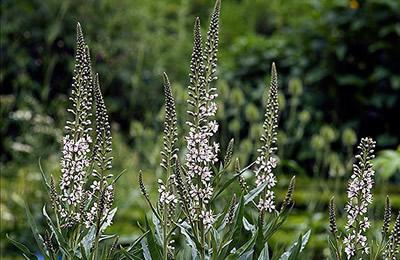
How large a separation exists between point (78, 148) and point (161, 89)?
771 cm

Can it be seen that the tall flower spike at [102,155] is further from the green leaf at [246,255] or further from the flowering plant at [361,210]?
the flowering plant at [361,210]

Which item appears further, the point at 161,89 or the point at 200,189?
the point at 161,89

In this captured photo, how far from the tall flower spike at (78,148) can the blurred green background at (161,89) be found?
11.3 feet

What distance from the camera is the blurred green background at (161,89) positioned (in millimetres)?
6895

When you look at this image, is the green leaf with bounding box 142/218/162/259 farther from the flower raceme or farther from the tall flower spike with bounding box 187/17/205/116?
the tall flower spike with bounding box 187/17/205/116

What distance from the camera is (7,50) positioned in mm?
8898

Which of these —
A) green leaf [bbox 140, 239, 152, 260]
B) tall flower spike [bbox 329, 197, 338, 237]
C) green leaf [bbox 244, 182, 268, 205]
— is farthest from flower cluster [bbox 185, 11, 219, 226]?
tall flower spike [bbox 329, 197, 338, 237]

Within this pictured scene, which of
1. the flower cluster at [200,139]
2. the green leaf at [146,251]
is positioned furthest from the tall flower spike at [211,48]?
the green leaf at [146,251]

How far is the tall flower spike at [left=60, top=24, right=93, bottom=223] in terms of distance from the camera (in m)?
2.35

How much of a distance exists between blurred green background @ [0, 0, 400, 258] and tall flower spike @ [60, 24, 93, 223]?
3452mm

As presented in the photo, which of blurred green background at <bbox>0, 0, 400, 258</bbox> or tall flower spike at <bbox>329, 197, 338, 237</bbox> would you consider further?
blurred green background at <bbox>0, 0, 400, 258</bbox>

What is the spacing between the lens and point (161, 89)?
33.0ft

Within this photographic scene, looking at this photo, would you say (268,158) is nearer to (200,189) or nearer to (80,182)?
(200,189)

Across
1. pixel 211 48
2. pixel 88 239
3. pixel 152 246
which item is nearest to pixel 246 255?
pixel 152 246
